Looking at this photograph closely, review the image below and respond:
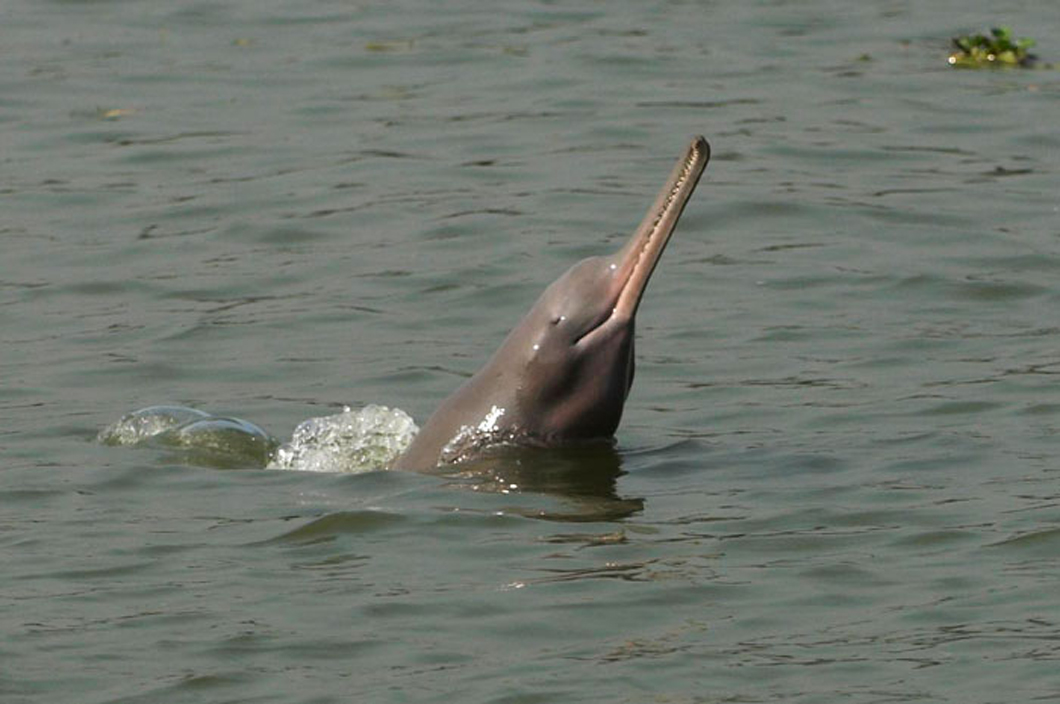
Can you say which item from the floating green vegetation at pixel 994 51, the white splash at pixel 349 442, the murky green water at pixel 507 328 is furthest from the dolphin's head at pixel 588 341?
the floating green vegetation at pixel 994 51

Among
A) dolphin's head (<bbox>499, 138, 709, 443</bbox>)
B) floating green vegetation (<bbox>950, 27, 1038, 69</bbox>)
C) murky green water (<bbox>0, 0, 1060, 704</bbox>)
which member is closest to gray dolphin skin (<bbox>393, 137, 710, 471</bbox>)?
dolphin's head (<bbox>499, 138, 709, 443</bbox>)

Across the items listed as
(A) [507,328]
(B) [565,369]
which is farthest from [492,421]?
(A) [507,328]

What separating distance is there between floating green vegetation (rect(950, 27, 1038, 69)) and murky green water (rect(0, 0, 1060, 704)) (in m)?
0.20

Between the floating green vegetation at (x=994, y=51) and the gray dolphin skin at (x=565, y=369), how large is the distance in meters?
8.15

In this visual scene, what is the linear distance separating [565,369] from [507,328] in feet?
9.02

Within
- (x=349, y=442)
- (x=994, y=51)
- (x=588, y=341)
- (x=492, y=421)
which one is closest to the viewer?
(x=588, y=341)

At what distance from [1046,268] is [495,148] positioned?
3958mm

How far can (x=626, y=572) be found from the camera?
8578 millimetres

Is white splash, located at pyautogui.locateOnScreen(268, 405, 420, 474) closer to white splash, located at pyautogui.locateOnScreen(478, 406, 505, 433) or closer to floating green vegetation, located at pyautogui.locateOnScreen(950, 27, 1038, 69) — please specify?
white splash, located at pyautogui.locateOnScreen(478, 406, 505, 433)

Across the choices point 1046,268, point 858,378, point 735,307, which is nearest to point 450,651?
point 858,378

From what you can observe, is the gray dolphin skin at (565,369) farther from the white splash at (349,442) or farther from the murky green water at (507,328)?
the white splash at (349,442)

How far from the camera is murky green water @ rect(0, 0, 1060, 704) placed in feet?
26.1

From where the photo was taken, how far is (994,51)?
17.6 meters

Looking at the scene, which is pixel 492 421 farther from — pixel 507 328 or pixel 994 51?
pixel 994 51
